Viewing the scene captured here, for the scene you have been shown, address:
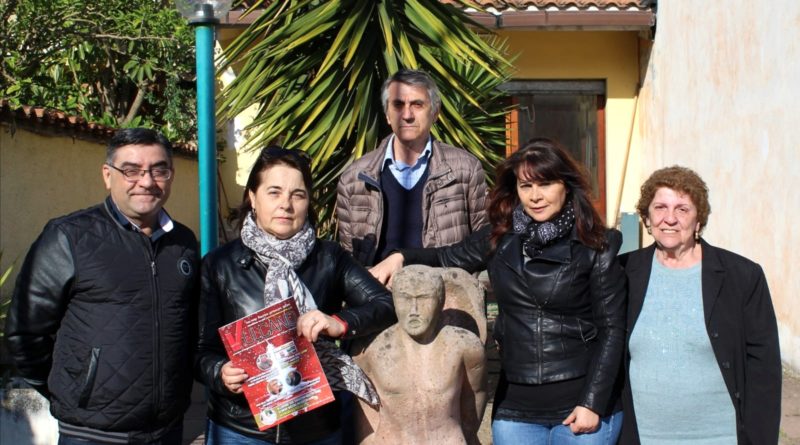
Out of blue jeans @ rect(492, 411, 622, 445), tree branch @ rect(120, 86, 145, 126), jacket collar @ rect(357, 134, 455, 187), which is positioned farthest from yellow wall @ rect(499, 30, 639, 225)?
blue jeans @ rect(492, 411, 622, 445)

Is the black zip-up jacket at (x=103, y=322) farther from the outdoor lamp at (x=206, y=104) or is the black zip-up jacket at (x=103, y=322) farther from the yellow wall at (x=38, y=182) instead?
the yellow wall at (x=38, y=182)

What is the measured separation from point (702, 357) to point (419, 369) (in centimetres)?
92

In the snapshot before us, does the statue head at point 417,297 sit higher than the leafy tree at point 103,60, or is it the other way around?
the leafy tree at point 103,60

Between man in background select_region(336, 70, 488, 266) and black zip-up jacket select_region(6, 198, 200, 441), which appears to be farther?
man in background select_region(336, 70, 488, 266)

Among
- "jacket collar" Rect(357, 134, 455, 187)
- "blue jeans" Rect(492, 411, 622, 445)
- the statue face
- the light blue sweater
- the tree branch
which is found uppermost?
the tree branch

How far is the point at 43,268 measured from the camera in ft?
9.12

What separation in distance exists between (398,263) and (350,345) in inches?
14.4

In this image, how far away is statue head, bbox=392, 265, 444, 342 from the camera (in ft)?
9.65

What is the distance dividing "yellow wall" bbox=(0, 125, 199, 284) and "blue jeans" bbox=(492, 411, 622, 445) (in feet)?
18.8

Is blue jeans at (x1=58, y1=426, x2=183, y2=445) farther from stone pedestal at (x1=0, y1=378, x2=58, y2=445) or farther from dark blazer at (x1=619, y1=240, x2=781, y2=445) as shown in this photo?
stone pedestal at (x1=0, y1=378, x2=58, y2=445)

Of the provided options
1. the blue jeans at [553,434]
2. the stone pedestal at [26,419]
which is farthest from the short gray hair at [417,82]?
the stone pedestal at [26,419]

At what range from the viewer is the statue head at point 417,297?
2941mm

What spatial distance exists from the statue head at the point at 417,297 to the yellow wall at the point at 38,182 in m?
5.52

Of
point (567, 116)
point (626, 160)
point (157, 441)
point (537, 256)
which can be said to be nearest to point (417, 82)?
point (537, 256)
